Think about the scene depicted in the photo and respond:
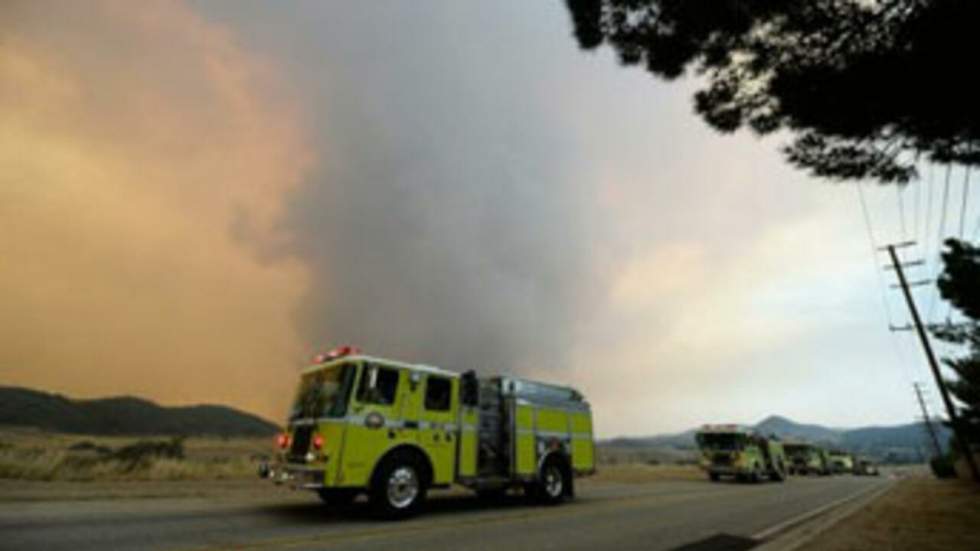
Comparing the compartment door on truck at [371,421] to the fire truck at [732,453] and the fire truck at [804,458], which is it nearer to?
the fire truck at [732,453]

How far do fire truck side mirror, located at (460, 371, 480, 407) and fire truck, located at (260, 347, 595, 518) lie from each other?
2 centimetres

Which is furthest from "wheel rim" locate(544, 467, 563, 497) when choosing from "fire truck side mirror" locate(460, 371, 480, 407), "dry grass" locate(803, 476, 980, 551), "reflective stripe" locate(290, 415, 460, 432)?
"dry grass" locate(803, 476, 980, 551)

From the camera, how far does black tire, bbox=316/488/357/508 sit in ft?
32.7

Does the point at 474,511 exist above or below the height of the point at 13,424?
below

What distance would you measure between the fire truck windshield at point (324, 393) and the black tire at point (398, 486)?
1.34m

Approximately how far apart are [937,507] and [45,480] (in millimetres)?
23315

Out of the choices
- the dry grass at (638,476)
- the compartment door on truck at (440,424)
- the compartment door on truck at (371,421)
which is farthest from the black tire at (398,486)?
the dry grass at (638,476)

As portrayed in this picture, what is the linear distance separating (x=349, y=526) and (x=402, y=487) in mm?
1455

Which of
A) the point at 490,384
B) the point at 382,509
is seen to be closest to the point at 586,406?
the point at 490,384

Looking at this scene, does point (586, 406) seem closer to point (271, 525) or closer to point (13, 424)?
point (271, 525)

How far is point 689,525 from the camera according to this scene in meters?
9.83

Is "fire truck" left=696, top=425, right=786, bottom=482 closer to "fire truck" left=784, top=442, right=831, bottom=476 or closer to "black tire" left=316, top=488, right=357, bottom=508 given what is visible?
"fire truck" left=784, top=442, right=831, bottom=476

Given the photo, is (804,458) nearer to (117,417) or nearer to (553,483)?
(553,483)

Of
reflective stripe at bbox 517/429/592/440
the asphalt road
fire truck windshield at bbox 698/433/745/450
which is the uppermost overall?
fire truck windshield at bbox 698/433/745/450
